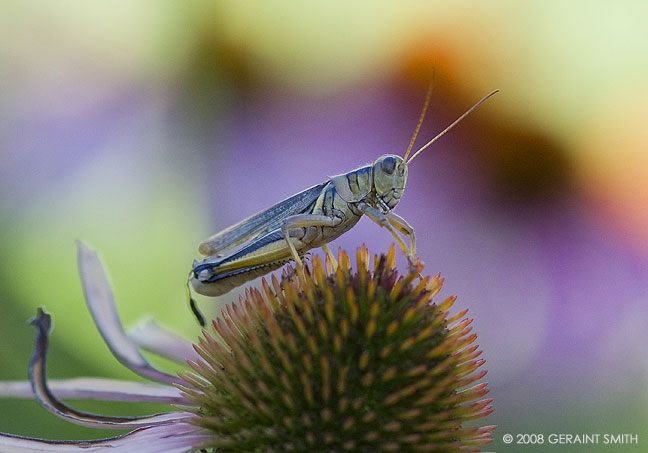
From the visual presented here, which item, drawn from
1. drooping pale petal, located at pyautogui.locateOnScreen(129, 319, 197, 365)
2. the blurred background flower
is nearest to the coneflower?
drooping pale petal, located at pyautogui.locateOnScreen(129, 319, 197, 365)

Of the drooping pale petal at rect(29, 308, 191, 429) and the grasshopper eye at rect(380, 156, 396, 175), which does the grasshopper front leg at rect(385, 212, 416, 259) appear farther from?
the drooping pale petal at rect(29, 308, 191, 429)

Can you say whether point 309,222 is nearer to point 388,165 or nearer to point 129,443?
point 388,165

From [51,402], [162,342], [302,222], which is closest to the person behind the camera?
[51,402]

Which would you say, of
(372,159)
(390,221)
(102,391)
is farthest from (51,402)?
(372,159)

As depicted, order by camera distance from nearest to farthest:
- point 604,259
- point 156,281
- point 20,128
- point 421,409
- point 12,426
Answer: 1. point 421,409
2. point 12,426
3. point 604,259
4. point 156,281
5. point 20,128

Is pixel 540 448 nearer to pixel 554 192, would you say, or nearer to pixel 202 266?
pixel 554 192

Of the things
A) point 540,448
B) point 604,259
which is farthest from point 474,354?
point 604,259
